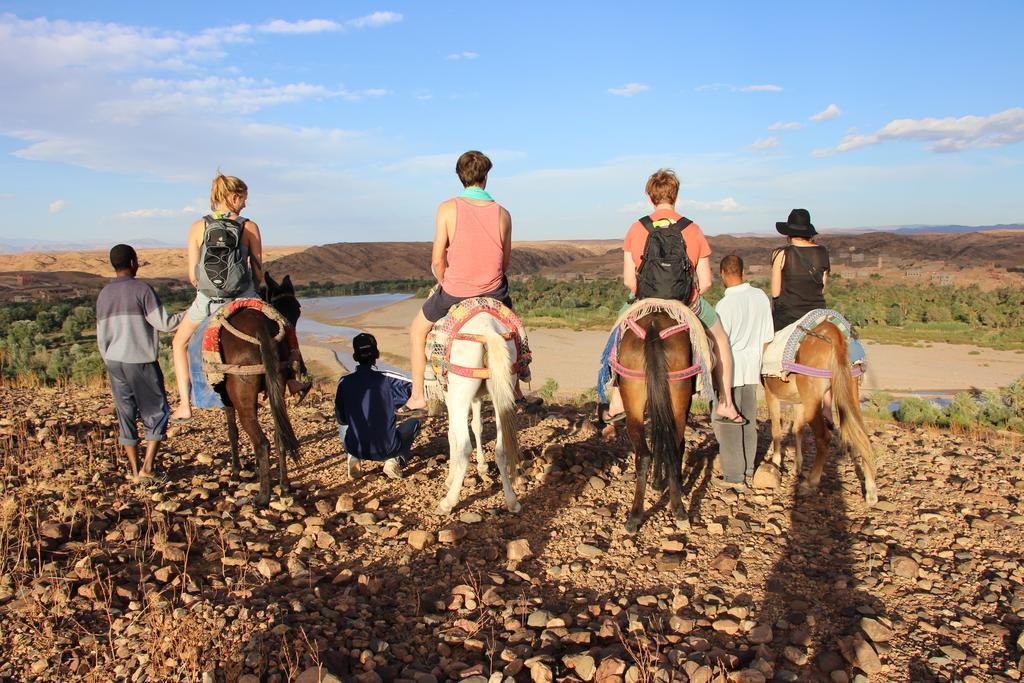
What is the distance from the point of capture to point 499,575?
4.32 meters

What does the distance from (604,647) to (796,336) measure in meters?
3.50

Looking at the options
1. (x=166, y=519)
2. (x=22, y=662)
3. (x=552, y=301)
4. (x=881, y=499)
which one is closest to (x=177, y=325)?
(x=166, y=519)

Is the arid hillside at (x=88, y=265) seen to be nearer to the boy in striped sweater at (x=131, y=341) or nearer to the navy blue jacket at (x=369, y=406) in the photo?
the boy in striped sweater at (x=131, y=341)

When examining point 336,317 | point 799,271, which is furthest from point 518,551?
point 336,317

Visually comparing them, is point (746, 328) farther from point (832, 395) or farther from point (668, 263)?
point (668, 263)

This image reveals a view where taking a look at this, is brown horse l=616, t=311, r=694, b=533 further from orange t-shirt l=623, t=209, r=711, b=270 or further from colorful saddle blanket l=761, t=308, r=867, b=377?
colorful saddle blanket l=761, t=308, r=867, b=377

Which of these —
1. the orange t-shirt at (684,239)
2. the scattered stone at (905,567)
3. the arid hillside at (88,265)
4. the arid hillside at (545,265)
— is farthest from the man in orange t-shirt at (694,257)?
the arid hillside at (88,265)

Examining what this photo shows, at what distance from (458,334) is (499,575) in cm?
172

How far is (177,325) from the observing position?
562cm

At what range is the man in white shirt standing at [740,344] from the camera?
234 inches

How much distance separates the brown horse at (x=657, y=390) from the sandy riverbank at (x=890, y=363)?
8.27 m

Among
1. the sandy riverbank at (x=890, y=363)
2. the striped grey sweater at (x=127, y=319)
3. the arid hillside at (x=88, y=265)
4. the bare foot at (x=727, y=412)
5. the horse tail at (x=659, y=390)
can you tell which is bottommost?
the sandy riverbank at (x=890, y=363)

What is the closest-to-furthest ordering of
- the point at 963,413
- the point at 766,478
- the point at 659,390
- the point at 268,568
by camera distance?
1. the point at 268,568
2. the point at 659,390
3. the point at 766,478
4. the point at 963,413

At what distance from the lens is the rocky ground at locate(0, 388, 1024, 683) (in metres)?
3.30
